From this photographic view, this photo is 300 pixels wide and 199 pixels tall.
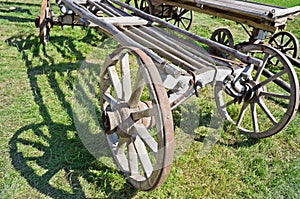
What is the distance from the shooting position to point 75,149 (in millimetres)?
2914

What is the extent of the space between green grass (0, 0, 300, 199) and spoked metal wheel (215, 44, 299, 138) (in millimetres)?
201

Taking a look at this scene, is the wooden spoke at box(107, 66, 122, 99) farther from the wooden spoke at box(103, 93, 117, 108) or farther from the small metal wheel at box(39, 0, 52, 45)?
the small metal wheel at box(39, 0, 52, 45)

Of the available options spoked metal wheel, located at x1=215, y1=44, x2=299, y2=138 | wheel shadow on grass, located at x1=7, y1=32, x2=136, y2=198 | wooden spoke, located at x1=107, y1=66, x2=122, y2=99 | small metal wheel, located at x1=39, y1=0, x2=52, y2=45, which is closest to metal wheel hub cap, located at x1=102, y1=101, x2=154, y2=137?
wooden spoke, located at x1=107, y1=66, x2=122, y2=99

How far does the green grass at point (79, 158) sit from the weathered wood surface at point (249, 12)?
109cm

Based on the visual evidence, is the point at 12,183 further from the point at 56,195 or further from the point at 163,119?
the point at 163,119

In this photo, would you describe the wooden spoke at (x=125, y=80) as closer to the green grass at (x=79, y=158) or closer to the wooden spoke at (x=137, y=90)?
the wooden spoke at (x=137, y=90)

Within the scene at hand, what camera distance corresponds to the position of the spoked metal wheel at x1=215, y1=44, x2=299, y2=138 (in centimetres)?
284

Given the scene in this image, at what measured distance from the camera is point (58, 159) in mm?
Result: 2795

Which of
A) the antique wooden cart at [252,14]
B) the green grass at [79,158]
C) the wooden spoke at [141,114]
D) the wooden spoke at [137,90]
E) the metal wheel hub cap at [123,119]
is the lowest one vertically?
the green grass at [79,158]

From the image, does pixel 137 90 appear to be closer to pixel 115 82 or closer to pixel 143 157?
pixel 115 82

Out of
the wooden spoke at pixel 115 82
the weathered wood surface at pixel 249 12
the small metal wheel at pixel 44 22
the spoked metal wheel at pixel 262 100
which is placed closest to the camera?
the wooden spoke at pixel 115 82

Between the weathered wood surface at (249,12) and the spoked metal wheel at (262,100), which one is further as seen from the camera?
the weathered wood surface at (249,12)

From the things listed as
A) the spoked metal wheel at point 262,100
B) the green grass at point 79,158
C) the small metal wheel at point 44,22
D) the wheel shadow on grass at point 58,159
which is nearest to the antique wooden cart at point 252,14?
the spoked metal wheel at point 262,100

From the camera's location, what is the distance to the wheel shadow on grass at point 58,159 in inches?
99.4
